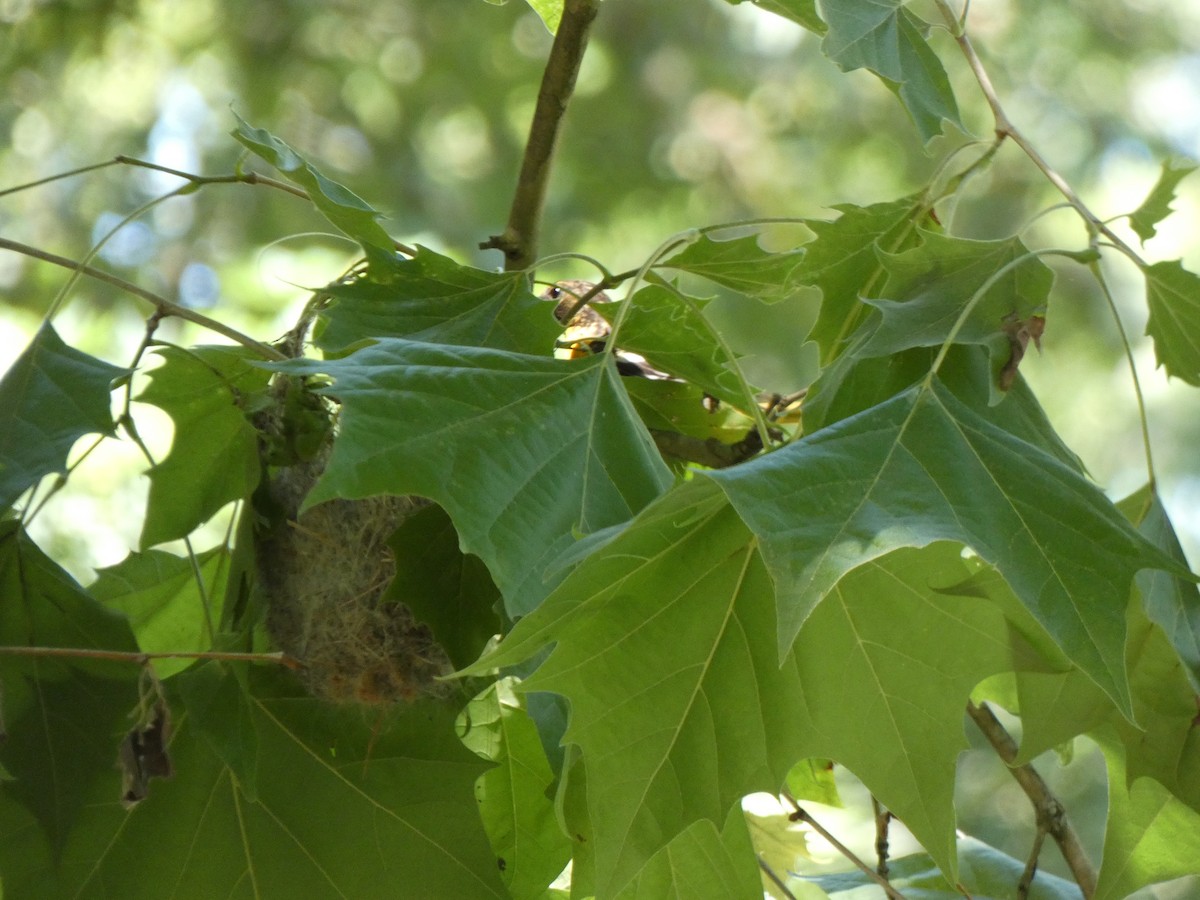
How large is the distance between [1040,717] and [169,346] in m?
0.57

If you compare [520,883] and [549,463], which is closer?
[549,463]

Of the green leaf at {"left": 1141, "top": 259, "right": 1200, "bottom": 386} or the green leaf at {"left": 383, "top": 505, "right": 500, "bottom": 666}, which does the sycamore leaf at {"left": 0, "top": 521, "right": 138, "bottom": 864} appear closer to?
the green leaf at {"left": 383, "top": 505, "right": 500, "bottom": 666}

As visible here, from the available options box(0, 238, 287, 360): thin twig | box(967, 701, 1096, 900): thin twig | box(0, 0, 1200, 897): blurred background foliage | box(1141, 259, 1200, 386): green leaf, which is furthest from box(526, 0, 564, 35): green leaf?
box(0, 0, 1200, 897): blurred background foliage

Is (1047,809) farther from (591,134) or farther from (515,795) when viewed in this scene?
(591,134)

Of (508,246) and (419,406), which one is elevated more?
(508,246)

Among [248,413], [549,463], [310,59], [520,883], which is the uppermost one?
[310,59]

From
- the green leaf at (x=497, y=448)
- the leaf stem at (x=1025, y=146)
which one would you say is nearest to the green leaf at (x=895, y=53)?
the leaf stem at (x=1025, y=146)

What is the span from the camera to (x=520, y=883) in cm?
81

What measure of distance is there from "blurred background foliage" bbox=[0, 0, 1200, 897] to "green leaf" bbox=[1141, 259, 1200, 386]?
2.13 m

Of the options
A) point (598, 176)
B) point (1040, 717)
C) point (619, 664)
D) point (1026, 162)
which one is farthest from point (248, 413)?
point (1026, 162)

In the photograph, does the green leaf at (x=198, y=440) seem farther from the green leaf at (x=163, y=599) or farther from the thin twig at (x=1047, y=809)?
the thin twig at (x=1047, y=809)

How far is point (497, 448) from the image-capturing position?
23.8 inches

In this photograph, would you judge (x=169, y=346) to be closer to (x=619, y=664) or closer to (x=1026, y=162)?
(x=619, y=664)

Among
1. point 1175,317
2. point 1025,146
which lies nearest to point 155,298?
point 1025,146
